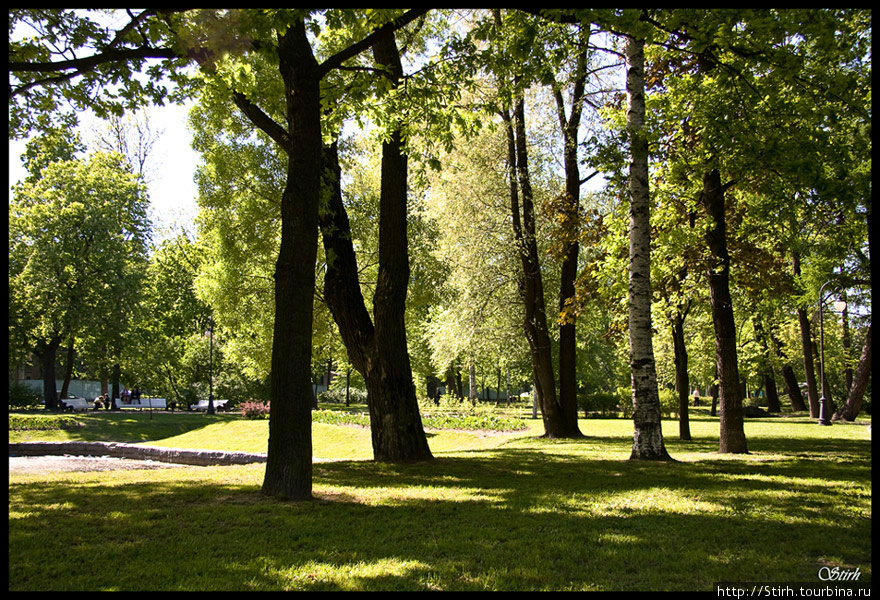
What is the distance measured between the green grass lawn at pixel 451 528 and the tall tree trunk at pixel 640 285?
67 cm

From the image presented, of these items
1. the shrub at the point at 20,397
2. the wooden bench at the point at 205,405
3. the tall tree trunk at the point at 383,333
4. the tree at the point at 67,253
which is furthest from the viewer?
the wooden bench at the point at 205,405

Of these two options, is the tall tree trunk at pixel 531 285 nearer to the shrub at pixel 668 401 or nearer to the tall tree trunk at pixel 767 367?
the shrub at pixel 668 401

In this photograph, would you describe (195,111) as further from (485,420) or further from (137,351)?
(137,351)

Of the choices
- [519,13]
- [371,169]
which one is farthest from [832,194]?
[371,169]

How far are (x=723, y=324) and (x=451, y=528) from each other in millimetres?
8307

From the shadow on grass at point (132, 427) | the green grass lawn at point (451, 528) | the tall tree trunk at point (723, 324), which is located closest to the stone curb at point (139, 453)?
the shadow on grass at point (132, 427)

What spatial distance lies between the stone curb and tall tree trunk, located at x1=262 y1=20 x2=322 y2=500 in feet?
24.0

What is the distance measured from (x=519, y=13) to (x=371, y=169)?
13.8m

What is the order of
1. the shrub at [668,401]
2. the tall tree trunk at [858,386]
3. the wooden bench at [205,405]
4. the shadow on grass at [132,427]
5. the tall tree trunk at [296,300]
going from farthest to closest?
the wooden bench at [205,405] < the shrub at [668,401] < the tall tree trunk at [858,386] < the shadow on grass at [132,427] < the tall tree trunk at [296,300]

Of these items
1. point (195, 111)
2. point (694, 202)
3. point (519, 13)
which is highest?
point (195, 111)

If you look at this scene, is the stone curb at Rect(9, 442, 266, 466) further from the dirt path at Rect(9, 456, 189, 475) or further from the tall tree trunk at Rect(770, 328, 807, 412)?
the tall tree trunk at Rect(770, 328, 807, 412)

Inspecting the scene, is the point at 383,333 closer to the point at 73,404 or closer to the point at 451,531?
the point at 451,531

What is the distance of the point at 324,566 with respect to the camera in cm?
460

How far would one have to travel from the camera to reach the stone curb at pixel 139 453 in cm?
1447
